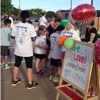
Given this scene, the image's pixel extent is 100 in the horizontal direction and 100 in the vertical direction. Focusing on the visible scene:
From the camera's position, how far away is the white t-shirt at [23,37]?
397 centimetres

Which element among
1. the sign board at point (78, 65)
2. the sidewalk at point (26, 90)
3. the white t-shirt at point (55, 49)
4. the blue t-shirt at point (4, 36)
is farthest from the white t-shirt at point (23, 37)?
the blue t-shirt at point (4, 36)

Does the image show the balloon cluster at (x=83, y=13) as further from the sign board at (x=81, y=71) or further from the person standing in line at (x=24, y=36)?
the person standing in line at (x=24, y=36)

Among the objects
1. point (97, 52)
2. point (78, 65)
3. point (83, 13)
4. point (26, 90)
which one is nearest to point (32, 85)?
point (26, 90)

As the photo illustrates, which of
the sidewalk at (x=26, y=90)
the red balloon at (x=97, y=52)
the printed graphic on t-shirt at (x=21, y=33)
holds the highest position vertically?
the printed graphic on t-shirt at (x=21, y=33)

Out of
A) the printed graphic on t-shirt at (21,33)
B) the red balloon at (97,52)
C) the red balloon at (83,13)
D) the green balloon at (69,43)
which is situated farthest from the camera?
the printed graphic on t-shirt at (21,33)

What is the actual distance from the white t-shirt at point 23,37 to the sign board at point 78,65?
1250mm

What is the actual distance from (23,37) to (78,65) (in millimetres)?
1696

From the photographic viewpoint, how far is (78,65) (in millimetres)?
2889

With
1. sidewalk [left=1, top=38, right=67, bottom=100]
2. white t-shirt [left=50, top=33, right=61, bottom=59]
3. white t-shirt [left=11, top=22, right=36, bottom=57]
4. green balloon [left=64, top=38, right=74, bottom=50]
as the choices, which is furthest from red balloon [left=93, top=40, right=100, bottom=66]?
white t-shirt [left=50, top=33, right=61, bottom=59]

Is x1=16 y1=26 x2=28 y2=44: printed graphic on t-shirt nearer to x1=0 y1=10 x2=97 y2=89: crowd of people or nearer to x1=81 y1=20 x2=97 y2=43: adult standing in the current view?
x1=0 y1=10 x2=97 y2=89: crowd of people

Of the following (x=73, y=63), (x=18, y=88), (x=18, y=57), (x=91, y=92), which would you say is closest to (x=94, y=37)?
(x=91, y=92)

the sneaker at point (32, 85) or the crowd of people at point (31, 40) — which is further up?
the crowd of people at point (31, 40)

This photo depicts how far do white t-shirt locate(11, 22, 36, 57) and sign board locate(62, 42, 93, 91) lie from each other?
125 cm

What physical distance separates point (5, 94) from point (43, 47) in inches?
66.4
